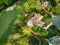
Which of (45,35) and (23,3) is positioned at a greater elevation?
(23,3)

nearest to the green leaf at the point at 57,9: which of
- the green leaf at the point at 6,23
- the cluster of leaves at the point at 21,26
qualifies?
the cluster of leaves at the point at 21,26

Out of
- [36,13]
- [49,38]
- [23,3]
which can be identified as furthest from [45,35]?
[23,3]

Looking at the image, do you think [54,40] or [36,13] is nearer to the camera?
[54,40]

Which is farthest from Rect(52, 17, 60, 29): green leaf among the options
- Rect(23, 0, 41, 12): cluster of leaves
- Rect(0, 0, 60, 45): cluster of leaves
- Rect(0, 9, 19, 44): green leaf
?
Rect(0, 9, 19, 44): green leaf

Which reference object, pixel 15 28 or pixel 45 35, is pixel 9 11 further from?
pixel 45 35

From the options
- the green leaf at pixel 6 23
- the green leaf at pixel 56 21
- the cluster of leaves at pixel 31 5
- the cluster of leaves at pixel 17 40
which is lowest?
the cluster of leaves at pixel 17 40

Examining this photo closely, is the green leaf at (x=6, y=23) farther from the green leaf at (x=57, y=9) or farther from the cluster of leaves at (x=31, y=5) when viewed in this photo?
the green leaf at (x=57, y=9)

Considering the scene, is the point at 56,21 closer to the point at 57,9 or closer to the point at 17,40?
the point at 57,9

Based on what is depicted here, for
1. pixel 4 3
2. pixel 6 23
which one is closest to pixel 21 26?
pixel 6 23
